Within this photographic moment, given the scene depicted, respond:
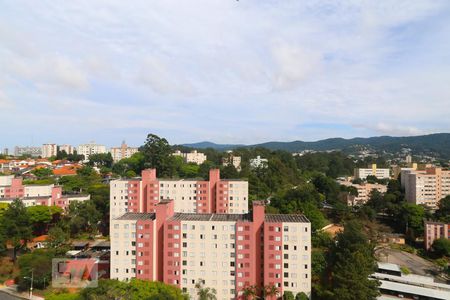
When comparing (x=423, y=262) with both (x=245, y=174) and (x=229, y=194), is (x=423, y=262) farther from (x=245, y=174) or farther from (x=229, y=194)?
(x=245, y=174)

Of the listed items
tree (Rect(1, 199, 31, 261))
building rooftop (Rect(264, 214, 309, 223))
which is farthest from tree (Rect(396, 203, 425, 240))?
tree (Rect(1, 199, 31, 261))

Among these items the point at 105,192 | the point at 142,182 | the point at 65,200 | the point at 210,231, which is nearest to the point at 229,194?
the point at 142,182

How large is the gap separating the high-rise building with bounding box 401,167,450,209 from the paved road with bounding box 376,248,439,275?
21.3 metres

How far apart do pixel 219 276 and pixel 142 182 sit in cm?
2064

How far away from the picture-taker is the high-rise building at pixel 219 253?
24.2 meters

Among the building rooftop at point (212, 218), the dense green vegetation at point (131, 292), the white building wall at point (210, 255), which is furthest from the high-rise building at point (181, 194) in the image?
the dense green vegetation at point (131, 292)

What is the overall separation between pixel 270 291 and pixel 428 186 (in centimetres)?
4786

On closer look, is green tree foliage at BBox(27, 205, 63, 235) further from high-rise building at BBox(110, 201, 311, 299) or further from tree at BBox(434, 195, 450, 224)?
Result: tree at BBox(434, 195, 450, 224)

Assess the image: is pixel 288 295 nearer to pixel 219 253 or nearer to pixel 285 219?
pixel 285 219

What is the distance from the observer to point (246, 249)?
2461 cm

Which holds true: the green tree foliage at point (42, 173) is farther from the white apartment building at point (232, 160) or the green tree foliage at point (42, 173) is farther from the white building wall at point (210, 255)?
the white building wall at point (210, 255)

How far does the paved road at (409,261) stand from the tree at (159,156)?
39339 mm

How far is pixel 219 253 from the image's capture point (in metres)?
24.8

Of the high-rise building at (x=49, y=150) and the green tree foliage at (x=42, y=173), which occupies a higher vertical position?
the high-rise building at (x=49, y=150)
